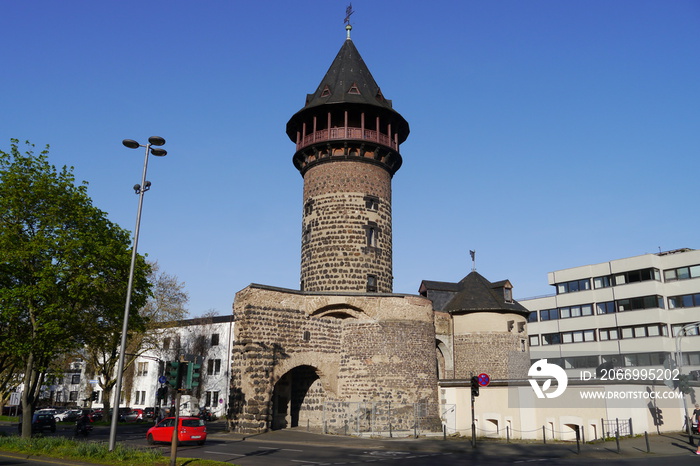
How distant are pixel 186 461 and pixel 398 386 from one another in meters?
15.4

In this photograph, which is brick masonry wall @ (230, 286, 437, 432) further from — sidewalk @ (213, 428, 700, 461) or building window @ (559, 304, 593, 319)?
building window @ (559, 304, 593, 319)

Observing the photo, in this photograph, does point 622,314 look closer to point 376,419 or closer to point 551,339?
point 551,339

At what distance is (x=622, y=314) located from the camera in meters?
54.8

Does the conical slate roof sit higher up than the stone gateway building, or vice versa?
the conical slate roof

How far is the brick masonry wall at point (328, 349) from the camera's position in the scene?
2661 centimetres

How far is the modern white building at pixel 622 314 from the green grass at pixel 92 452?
153ft

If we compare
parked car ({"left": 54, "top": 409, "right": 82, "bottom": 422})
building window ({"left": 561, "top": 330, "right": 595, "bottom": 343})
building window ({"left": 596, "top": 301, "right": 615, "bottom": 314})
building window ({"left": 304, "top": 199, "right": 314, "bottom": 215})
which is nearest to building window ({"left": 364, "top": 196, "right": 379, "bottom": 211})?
building window ({"left": 304, "top": 199, "right": 314, "bottom": 215})

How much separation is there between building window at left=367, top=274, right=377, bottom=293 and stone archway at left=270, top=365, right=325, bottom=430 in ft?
19.9

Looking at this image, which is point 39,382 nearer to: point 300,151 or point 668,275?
point 300,151

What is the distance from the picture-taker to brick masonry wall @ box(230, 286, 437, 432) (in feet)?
87.3

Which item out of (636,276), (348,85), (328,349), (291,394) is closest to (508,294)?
(328,349)

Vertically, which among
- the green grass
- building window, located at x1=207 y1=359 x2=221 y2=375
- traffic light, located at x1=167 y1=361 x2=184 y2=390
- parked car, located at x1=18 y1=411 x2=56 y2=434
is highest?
building window, located at x1=207 y1=359 x2=221 y2=375

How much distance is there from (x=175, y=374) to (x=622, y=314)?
52.3 m

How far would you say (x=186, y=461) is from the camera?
15602 millimetres
